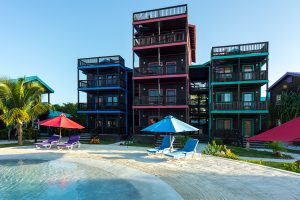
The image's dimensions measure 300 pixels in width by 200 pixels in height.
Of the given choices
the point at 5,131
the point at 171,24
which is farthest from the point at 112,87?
the point at 5,131

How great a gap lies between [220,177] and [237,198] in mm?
2070

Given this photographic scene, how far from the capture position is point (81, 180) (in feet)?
25.3

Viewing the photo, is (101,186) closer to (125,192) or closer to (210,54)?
(125,192)

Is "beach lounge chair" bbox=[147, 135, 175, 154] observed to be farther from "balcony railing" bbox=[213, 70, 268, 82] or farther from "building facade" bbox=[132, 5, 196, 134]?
"balcony railing" bbox=[213, 70, 268, 82]

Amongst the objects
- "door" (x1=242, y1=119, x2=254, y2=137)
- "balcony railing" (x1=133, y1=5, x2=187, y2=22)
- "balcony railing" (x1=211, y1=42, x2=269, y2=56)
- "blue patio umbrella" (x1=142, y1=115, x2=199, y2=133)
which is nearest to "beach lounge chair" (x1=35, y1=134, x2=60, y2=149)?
"blue patio umbrella" (x1=142, y1=115, x2=199, y2=133)

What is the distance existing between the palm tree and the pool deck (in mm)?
9802

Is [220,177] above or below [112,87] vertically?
below

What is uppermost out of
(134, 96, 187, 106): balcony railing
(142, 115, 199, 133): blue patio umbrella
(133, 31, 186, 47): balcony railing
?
(133, 31, 186, 47): balcony railing

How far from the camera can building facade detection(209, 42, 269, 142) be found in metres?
18.9

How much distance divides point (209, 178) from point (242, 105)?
45.7 ft

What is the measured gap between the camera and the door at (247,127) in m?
21.0

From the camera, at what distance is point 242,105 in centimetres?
1925

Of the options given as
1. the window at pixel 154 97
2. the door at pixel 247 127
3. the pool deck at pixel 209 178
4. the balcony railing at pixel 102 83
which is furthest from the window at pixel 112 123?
the door at pixel 247 127

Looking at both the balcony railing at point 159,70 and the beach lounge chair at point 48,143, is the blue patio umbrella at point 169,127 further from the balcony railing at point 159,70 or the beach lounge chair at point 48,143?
the beach lounge chair at point 48,143
